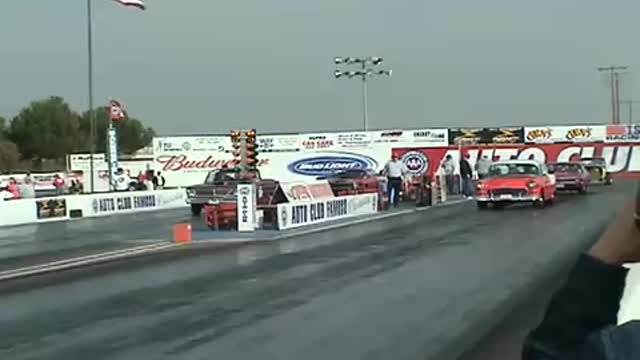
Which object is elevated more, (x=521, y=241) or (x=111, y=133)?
(x=111, y=133)

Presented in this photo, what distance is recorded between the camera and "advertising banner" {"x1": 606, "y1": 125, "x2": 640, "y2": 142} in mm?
77375

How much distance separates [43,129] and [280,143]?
3907cm

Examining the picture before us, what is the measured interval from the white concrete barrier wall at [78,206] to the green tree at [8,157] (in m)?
53.1

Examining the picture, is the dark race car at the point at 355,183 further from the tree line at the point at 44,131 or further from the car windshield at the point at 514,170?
the tree line at the point at 44,131

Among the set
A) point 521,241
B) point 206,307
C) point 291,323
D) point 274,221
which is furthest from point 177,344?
point 274,221

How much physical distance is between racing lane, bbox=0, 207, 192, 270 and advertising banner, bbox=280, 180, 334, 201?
3264 mm

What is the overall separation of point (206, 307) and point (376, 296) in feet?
6.90

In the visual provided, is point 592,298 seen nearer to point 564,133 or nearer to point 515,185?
point 515,185

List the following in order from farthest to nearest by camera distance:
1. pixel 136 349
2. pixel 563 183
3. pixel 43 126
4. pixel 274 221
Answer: pixel 43 126 → pixel 563 183 → pixel 274 221 → pixel 136 349

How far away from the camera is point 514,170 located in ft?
115

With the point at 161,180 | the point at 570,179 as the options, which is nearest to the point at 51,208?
the point at 570,179

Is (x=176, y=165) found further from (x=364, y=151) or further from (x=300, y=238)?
(x=300, y=238)

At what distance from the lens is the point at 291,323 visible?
11.3m

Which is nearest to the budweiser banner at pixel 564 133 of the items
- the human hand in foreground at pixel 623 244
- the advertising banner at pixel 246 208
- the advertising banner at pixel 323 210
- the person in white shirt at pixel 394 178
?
the person in white shirt at pixel 394 178
